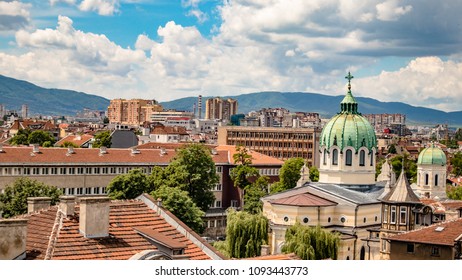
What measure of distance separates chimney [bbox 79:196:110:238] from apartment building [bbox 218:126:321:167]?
52267 millimetres

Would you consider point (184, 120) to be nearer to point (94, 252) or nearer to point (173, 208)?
point (173, 208)

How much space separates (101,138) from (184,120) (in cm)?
6044

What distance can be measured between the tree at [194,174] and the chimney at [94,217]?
84.3ft

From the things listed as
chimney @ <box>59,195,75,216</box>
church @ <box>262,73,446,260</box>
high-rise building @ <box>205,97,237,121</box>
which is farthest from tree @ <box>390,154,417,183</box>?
high-rise building @ <box>205,97,237,121</box>

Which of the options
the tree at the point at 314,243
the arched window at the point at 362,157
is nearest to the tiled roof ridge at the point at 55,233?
the tree at the point at 314,243

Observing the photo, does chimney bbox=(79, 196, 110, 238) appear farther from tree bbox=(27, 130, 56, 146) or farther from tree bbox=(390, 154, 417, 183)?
tree bbox=(27, 130, 56, 146)

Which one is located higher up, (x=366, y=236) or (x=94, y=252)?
(x=94, y=252)

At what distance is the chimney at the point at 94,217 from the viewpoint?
11992mm

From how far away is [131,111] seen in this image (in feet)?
415

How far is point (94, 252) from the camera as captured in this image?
11.7 metres

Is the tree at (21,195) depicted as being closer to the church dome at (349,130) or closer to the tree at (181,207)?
the tree at (181,207)

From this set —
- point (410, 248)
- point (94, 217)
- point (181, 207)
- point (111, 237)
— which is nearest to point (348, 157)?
point (181, 207)

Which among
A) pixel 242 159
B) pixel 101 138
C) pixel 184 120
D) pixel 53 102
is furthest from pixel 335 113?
pixel 184 120

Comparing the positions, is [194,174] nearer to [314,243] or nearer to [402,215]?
[402,215]
